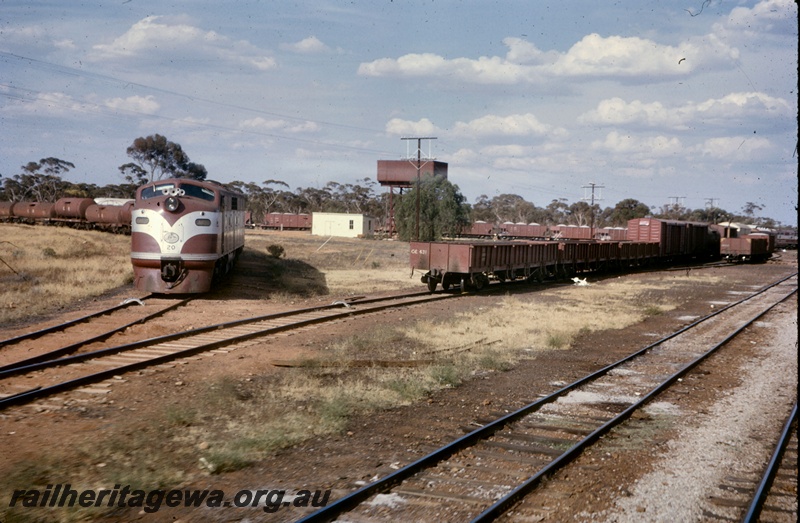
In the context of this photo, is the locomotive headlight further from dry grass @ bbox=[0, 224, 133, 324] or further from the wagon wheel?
the wagon wheel

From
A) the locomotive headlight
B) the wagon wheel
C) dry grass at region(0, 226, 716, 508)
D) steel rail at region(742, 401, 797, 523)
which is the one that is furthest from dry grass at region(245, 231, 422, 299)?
steel rail at region(742, 401, 797, 523)

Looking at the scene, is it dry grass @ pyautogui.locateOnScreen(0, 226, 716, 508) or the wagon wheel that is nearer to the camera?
dry grass @ pyautogui.locateOnScreen(0, 226, 716, 508)

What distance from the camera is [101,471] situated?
577cm

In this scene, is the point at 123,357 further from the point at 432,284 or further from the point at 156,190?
the point at 432,284

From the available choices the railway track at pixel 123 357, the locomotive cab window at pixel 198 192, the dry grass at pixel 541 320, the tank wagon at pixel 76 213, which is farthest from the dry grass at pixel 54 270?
the dry grass at pixel 541 320

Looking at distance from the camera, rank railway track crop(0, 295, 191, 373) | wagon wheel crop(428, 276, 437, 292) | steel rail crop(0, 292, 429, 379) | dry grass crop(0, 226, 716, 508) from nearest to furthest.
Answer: dry grass crop(0, 226, 716, 508), steel rail crop(0, 292, 429, 379), railway track crop(0, 295, 191, 373), wagon wheel crop(428, 276, 437, 292)

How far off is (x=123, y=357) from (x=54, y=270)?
1559cm

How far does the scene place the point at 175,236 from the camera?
16219mm

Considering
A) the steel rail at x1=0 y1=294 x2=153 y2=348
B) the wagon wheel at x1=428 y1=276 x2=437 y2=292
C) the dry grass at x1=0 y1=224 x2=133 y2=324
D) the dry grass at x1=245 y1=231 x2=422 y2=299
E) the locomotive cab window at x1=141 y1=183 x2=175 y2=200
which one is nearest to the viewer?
the steel rail at x1=0 y1=294 x2=153 y2=348

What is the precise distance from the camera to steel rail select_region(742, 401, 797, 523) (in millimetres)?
5320

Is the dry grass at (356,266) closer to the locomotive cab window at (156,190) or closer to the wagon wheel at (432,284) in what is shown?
the wagon wheel at (432,284)

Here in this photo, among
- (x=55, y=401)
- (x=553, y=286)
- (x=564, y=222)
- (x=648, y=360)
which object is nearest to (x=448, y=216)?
(x=553, y=286)

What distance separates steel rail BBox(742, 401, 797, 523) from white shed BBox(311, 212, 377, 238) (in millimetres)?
62655

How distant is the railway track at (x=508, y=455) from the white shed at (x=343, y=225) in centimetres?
6022
